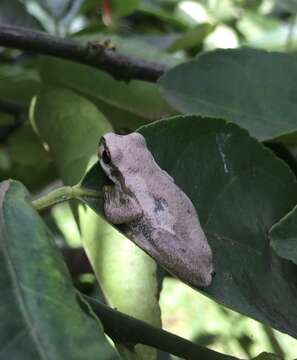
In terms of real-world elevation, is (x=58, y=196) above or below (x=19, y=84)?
above

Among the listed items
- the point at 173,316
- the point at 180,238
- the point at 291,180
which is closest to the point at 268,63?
the point at 291,180

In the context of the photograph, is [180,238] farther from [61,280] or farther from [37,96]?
[37,96]

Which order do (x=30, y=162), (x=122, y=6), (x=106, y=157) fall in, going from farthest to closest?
(x=122, y=6)
(x=30, y=162)
(x=106, y=157)

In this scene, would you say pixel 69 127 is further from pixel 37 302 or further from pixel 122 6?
pixel 122 6

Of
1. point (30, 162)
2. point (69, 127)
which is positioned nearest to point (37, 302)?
point (69, 127)

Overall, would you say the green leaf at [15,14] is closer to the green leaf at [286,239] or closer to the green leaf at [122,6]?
the green leaf at [122,6]

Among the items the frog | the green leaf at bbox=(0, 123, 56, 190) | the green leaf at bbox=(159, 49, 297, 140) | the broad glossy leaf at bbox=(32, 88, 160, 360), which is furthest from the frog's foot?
the green leaf at bbox=(0, 123, 56, 190)

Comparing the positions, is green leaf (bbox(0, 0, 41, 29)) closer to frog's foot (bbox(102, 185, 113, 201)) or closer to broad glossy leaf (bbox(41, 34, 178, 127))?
broad glossy leaf (bbox(41, 34, 178, 127))
